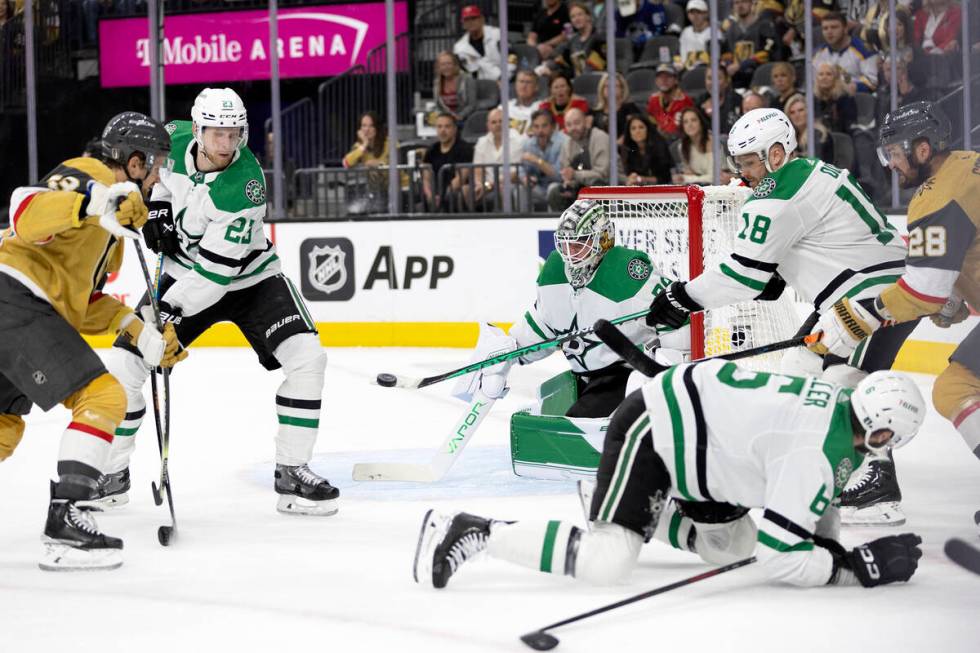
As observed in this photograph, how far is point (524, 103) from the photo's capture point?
27.3ft

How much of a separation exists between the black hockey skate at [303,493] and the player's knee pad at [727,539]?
1.25 m

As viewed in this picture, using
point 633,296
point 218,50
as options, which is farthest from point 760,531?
point 218,50

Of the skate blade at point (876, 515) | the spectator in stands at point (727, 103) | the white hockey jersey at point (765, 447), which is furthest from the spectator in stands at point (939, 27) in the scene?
the white hockey jersey at point (765, 447)

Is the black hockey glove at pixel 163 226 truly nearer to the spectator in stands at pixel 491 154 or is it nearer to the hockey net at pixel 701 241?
the hockey net at pixel 701 241

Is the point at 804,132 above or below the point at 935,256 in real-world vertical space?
above

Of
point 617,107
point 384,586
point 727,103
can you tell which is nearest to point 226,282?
point 384,586

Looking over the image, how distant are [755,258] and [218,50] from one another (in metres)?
6.96

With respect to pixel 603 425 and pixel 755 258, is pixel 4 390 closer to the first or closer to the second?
pixel 603 425

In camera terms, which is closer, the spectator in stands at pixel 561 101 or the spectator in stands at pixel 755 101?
the spectator in stands at pixel 755 101

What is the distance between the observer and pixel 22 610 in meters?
2.86

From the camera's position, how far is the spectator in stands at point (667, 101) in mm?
8234

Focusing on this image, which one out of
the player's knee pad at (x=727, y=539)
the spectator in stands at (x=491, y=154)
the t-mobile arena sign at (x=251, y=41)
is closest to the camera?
the player's knee pad at (x=727, y=539)

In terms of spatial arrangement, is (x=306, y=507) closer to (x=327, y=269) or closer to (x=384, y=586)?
(x=384, y=586)

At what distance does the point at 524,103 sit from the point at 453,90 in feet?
2.16
